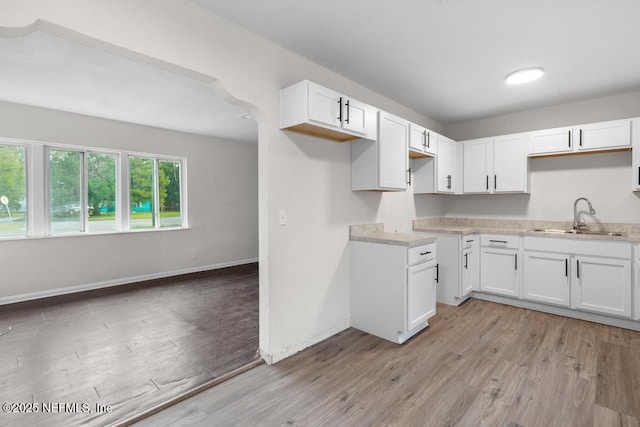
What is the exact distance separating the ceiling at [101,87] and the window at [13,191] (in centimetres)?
70

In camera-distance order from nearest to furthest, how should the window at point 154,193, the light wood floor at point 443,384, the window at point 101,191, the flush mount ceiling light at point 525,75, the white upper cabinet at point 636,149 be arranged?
1. the light wood floor at point 443,384
2. the flush mount ceiling light at point 525,75
3. the white upper cabinet at point 636,149
4. the window at point 101,191
5. the window at point 154,193

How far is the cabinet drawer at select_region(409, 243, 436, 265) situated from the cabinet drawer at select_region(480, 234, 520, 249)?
1.30m

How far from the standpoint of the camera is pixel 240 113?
4.32 m

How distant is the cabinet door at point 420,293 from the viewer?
277 centimetres

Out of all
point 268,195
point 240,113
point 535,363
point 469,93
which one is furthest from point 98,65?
point 535,363

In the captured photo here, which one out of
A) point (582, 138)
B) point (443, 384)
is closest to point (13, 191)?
point (443, 384)

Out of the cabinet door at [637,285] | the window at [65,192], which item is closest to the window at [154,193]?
the window at [65,192]

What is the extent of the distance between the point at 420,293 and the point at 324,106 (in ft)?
6.24

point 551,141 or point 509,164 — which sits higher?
point 551,141

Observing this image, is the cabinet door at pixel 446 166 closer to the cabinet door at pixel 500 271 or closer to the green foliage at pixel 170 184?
the cabinet door at pixel 500 271

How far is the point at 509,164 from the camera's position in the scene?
4059 mm

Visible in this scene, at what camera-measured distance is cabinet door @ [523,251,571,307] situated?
3.41 meters

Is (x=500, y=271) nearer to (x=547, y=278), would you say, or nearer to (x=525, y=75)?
(x=547, y=278)

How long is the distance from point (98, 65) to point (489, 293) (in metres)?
4.94
